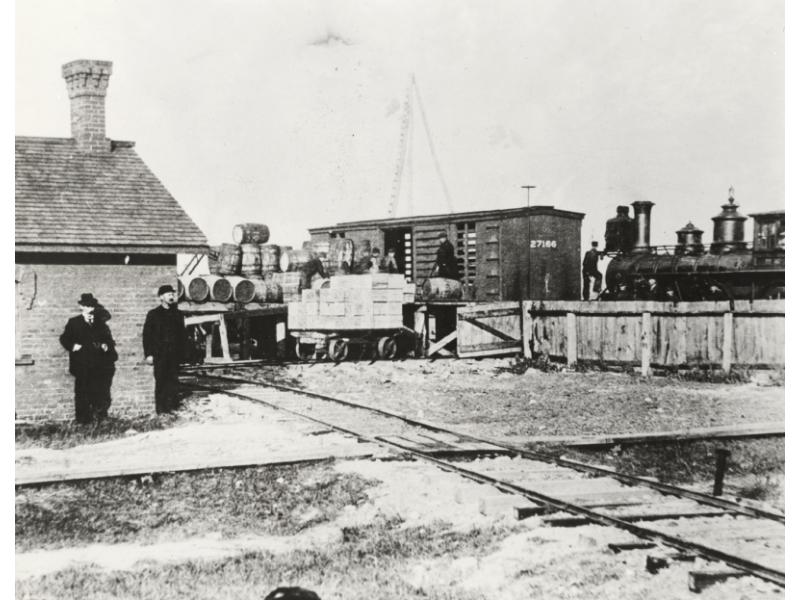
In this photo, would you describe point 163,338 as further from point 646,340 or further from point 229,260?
point 229,260

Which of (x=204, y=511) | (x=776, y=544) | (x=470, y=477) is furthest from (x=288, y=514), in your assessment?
(x=776, y=544)

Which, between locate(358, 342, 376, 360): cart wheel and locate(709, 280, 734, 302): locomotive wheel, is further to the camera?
locate(358, 342, 376, 360): cart wheel

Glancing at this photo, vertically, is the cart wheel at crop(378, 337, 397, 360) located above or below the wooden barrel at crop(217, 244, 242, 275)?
below

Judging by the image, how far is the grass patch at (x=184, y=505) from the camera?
26.4 feet

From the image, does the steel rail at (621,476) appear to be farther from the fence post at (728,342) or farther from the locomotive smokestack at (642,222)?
the locomotive smokestack at (642,222)

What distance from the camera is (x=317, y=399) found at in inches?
587

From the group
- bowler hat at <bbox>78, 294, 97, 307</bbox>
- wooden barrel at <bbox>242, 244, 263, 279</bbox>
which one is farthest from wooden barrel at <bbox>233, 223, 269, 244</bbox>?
bowler hat at <bbox>78, 294, 97, 307</bbox>

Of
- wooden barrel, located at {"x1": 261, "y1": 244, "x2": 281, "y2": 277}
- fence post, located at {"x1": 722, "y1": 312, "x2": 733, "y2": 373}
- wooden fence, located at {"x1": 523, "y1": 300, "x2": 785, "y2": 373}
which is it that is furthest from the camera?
wooden barrel, located at {"x1": 261, "y1": 244, "x2": 281, "y2": 277}

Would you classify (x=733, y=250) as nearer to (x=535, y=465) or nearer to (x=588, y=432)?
(x=588, y=432)

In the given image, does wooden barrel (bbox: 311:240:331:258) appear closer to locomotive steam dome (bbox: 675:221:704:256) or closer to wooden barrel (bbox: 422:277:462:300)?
wooden barrel (bbox: 422:277:462:300)

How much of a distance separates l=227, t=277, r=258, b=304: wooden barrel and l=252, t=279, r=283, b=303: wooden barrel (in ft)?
0.29

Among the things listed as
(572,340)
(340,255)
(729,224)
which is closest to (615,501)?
(572,340)

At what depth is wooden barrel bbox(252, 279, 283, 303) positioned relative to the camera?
78.2 ft

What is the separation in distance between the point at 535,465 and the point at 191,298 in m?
14.9
